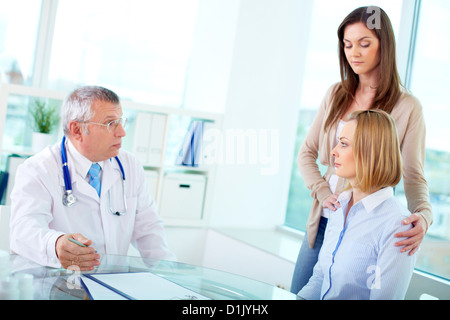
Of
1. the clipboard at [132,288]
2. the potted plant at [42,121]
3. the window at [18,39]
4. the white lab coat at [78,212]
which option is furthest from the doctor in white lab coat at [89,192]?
the window at [18,39]

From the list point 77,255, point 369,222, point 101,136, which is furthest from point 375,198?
point 101,136

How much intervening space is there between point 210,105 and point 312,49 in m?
0.89

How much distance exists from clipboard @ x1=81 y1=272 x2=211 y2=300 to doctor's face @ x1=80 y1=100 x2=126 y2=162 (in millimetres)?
653

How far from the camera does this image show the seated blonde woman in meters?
1.40

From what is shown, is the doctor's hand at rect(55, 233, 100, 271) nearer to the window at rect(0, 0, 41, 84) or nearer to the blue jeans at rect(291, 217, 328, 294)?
the blue jeans at rect(291, 217, 328, 294)

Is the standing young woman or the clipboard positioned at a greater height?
the standing young woman

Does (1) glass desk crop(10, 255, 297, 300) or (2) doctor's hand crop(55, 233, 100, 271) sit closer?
(1) glass desk crop(10, 255, 297, 300)

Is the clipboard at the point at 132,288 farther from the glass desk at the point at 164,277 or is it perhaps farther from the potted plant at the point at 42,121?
the potted plant at the point at 42,121

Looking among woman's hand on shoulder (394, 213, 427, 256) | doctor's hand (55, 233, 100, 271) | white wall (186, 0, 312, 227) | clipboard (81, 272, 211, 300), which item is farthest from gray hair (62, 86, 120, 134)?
white wall (186, 0, 312, 227)

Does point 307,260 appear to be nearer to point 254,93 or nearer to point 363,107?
point 363,107

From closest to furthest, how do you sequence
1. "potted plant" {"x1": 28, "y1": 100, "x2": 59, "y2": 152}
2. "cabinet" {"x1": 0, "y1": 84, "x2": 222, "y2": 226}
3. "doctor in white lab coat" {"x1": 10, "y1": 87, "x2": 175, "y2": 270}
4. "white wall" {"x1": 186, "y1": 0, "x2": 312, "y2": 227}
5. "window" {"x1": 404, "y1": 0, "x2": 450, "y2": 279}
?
"doctor in white lab coat" {"x1": 10, "y1": 87, "x2": 175, "y2": 270} → "window" {"x1": 404, "y1": 0, "x2": 450, "y2": 279} → "potted plant" {"x1": 28, "y1": 100, "x2": 59, "y2": 152} → "cabinet" {"x1": 0, "y1": 84, "x2": 222, "y2": 226} → "white wall" {"x1": 186, "y1": 0, "x2": 312, "y2": 227}

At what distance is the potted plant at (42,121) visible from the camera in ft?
9.78

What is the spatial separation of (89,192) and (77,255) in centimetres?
43

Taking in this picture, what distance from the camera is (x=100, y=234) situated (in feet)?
5.99
